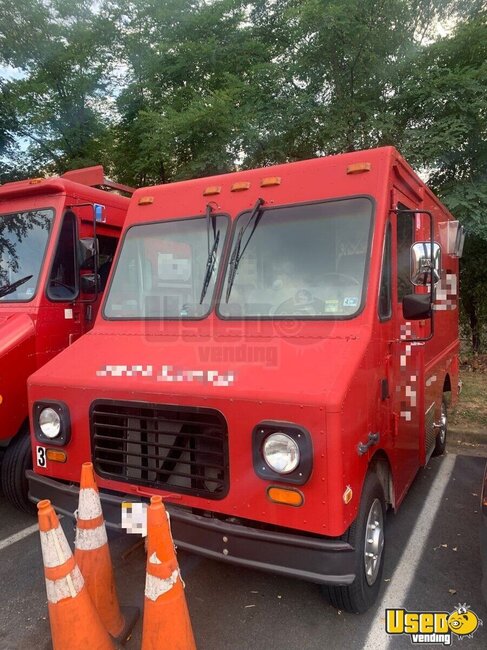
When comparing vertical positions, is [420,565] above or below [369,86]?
below

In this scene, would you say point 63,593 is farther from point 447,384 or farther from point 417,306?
point 447,384

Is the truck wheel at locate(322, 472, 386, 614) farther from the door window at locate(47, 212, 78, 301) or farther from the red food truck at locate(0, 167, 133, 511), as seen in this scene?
the door window at locate(47, 212, 78, 301)

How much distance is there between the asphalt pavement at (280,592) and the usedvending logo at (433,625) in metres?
0.04

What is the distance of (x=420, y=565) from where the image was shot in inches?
133

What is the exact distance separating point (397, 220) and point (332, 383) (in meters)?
1.38

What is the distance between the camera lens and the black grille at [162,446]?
8.82 ft

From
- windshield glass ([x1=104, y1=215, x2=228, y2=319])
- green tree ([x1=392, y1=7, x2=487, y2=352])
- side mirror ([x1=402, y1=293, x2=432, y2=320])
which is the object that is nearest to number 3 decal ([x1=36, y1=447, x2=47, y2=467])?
windshield glass ([x1=104, y1=215, x2=228, y2=319])

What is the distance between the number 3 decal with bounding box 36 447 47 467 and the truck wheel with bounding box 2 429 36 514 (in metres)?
1.01

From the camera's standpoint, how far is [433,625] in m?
2.81

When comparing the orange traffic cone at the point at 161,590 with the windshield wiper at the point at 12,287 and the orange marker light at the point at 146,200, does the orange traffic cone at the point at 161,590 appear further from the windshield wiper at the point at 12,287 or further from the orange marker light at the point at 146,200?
the windshield wiper at the point at 12,287

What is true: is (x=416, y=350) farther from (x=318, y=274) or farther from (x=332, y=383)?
(x=332, y=383)

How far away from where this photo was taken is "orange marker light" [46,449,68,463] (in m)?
3.12

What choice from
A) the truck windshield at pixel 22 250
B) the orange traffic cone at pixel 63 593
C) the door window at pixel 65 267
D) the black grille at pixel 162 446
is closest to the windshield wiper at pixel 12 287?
the truck windshield at pixel 22 250

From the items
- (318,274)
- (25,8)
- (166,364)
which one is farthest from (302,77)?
(166,364)
